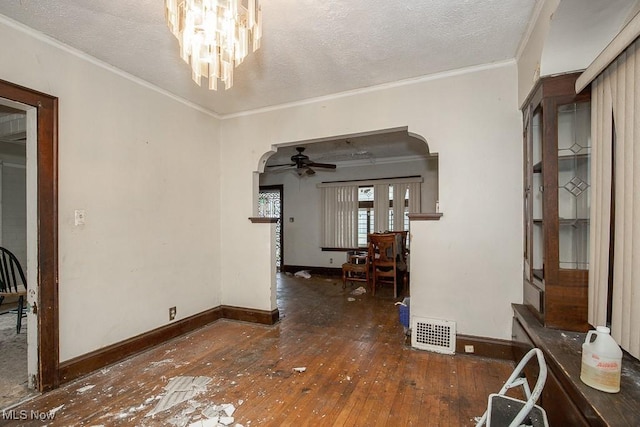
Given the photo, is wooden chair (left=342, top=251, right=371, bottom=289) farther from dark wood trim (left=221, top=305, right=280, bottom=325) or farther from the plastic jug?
the plastic jug

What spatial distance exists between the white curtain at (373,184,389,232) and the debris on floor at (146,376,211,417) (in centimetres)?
464

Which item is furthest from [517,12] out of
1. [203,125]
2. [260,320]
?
[260,320]

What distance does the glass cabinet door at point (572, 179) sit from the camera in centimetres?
177

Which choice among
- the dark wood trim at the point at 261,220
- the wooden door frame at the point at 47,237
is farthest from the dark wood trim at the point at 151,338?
the dark wood trim at the point at 261,220

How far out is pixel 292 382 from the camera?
84.2 inches

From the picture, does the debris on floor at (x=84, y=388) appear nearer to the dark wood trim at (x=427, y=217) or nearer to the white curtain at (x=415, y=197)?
the dark wood trim at (x=427, y=217)

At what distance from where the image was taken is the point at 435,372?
7.46 feet

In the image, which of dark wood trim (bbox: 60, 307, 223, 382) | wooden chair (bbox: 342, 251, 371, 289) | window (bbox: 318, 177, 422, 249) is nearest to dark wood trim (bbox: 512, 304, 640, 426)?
dark wood trim (bbox: 60, 307, 223, 382)

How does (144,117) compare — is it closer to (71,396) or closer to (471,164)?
(71,396)

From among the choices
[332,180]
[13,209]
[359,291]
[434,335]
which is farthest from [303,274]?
[13,209]

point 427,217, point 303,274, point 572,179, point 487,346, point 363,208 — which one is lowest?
point 303,274

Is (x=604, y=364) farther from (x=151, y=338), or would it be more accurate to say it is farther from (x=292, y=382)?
(x=151, y=338)

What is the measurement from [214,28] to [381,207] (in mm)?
5228

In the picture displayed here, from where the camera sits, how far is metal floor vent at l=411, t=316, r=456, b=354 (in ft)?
8.42
